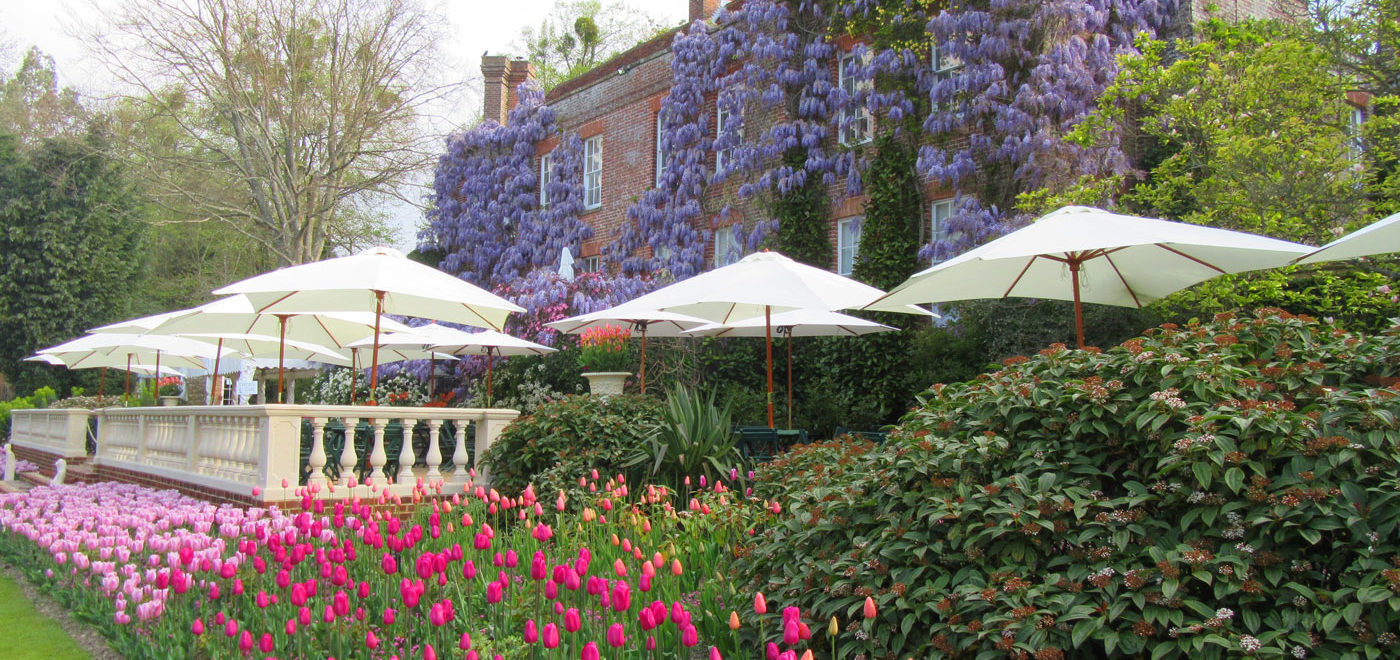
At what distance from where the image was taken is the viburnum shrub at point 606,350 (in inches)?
511

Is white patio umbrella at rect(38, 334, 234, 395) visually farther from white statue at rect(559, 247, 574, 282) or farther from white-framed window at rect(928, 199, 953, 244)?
white-framed window at rect(928, 199, 953, 244)

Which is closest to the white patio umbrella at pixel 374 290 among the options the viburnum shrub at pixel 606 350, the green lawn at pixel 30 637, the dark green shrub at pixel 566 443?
the dark green shrub at pixel 566 443

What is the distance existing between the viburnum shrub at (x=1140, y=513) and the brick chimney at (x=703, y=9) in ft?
57.4

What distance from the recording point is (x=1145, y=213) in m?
12.8

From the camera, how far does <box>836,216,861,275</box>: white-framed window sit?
16.2m

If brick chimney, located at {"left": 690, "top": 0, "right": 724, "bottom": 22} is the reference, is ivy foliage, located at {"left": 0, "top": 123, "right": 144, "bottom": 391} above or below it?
below

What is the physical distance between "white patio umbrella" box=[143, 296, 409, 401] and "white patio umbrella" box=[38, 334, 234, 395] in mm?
2304

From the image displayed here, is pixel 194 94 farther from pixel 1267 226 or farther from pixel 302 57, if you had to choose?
pixel 1267 226

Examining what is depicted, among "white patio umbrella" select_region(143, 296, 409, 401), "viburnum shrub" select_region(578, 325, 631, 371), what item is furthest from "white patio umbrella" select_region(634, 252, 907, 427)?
"white patio umbrella" select_region(143, 296, 409, 401)

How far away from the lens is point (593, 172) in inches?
868

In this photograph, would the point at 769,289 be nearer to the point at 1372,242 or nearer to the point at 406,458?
the point at 406,458

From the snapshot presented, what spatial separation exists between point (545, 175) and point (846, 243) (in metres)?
9.65

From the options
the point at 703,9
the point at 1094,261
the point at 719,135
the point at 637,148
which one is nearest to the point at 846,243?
the point at 719,135

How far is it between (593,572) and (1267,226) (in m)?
8.08
